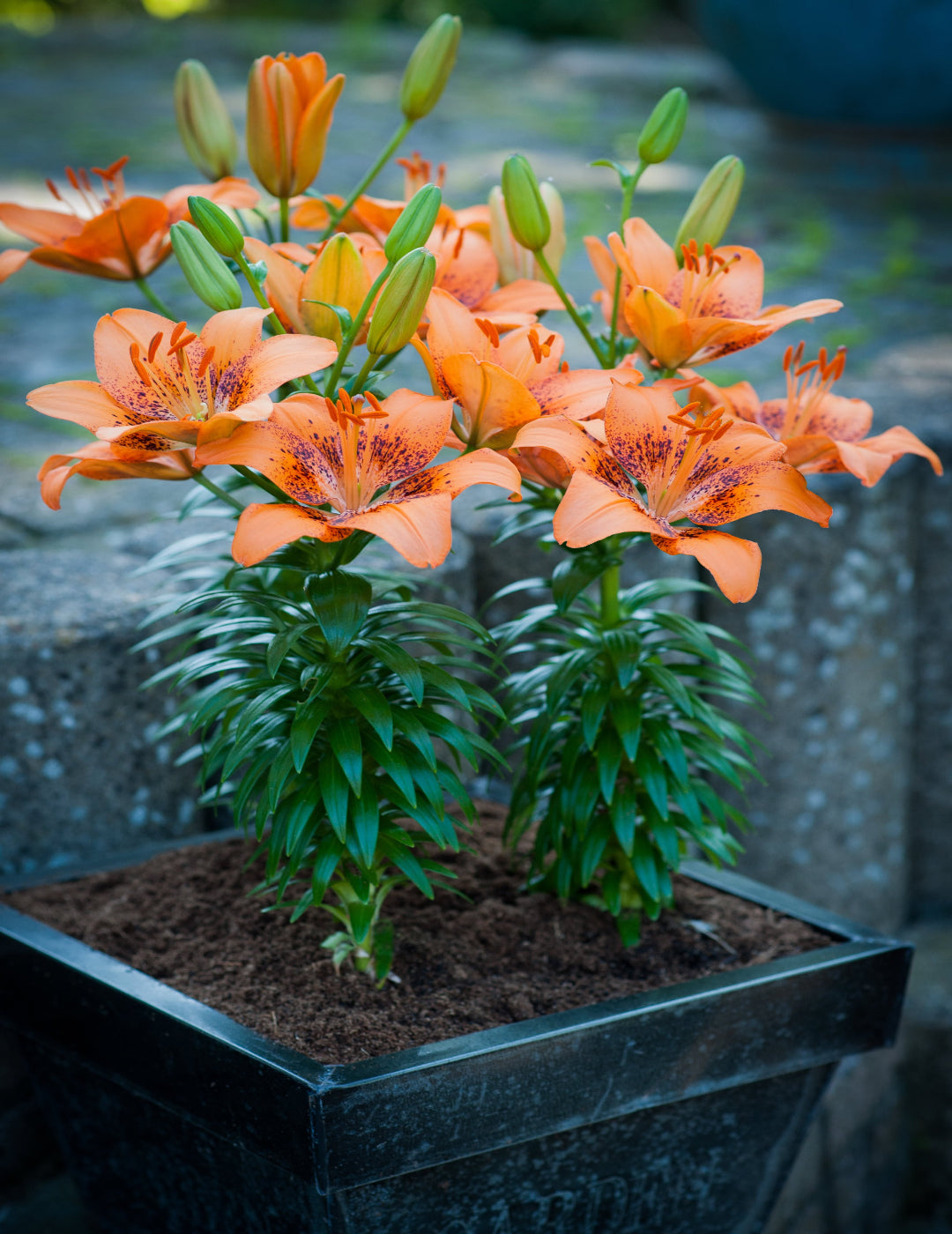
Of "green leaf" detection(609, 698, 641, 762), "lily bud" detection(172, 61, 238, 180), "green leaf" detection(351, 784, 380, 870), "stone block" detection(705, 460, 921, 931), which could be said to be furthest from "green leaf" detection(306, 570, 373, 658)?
"stone block" detection(705, 460, 921, 931)

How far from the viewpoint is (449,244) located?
87 centimetres

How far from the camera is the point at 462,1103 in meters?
0.81

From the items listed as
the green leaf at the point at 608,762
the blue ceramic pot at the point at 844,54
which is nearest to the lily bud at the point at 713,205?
the green leaf at the point at 608,762

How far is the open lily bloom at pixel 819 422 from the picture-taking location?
0.82 metres

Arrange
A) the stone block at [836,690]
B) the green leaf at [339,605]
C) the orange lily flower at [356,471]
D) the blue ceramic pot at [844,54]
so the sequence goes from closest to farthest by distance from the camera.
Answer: the orange lily flower at [356,471]
the green leaf at [339,605]
the stone block at [836,690]
the blue ceramic pot at [844,54]

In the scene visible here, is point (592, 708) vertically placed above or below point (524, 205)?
below

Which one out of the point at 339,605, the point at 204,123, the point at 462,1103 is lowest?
the point at 462,1103

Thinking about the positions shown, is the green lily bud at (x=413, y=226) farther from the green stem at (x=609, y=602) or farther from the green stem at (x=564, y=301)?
the green stem at (x=609, y=602)

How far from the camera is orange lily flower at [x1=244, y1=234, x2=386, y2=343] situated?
2.49 ft

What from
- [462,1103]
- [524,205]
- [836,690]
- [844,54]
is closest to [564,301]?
[524,205]

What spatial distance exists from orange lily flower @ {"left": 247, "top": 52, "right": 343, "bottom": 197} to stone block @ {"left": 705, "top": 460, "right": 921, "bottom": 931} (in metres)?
0.76

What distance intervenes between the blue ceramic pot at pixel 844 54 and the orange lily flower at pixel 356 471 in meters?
3.08

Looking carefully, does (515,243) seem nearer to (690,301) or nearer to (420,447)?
(690,301)

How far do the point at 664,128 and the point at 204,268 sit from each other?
0.33 metres
